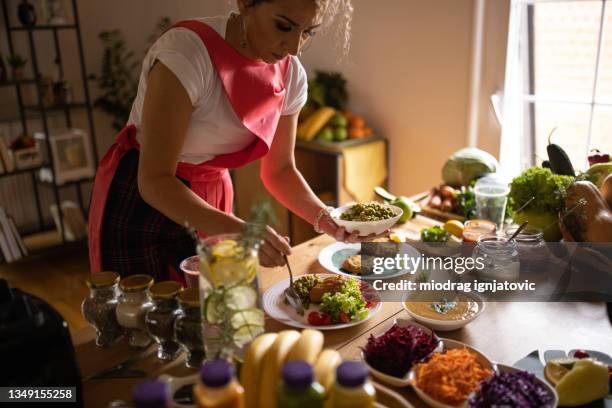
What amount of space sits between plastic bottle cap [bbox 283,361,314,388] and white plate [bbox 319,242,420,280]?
2.59 feet

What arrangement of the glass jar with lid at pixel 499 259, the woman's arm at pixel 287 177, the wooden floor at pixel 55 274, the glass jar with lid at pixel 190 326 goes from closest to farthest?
the glass jar with lid at pixel 190 326 < the glass jar with lid at pixel 499 259 < the woman's arm at pixel 287 177 < the wooden floor at pixel 55 274

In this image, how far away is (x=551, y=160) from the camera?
178 centimetres

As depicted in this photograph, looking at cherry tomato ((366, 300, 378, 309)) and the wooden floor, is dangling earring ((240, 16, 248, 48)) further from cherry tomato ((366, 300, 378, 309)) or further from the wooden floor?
the wooden floor

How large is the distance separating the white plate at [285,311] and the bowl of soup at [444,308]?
9cm

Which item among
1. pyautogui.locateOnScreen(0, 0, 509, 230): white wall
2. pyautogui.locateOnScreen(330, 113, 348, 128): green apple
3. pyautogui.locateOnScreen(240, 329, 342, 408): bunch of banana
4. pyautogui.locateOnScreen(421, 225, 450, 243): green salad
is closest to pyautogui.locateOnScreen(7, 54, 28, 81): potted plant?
pyautogui.locateOnScreen(0, 0, 509, 230): white wall

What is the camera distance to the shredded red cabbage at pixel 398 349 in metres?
1.03

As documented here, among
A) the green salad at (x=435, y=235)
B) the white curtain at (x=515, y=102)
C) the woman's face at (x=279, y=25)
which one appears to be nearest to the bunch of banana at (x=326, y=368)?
the woman's face at (x=279, y=25)

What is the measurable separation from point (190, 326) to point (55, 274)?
287 centimetres

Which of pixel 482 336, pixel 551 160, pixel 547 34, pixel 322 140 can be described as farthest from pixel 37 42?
pixel 482 336

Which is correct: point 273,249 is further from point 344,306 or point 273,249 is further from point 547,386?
point 547,386

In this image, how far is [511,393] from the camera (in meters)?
0.89

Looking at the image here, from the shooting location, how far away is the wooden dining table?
3.39ft

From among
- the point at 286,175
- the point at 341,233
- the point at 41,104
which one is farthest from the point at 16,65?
the point at 341,233

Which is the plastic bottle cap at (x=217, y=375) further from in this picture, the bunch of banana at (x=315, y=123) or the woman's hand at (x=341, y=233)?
the bunch of banana at (x=315, y=123)
